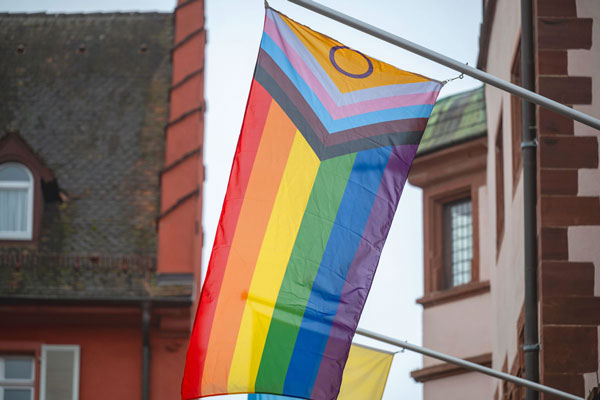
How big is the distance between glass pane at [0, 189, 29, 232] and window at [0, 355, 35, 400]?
2.47m

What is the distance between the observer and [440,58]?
36.0 ft

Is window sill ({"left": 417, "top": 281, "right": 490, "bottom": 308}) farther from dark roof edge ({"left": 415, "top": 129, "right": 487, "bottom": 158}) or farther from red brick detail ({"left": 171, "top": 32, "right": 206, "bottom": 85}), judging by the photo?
red brick detail ({"left": 171, "top": 32, "right": 206, "bottom": 85})

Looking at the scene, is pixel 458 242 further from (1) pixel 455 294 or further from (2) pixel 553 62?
(2) pixel 553 62

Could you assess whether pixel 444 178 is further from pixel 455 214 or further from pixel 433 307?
pixel 433 307

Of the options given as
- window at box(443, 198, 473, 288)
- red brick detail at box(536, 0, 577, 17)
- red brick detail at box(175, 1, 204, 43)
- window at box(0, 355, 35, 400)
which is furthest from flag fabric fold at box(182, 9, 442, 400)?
red brick detail at box(175, 1, 204, 43)

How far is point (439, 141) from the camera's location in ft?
88.6

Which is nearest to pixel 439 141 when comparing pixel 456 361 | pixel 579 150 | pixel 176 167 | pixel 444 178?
pixel 444 178

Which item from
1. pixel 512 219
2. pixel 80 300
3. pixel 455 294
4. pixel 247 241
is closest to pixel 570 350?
pixel 247 241

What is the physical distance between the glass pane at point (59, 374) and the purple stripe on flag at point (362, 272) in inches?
528

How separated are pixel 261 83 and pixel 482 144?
1452 cm

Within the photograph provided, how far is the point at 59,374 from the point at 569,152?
A: 39.9ft

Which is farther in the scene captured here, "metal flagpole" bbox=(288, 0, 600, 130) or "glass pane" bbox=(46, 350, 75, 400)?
"glass pane" bbox=(46, 350, 75, 400)

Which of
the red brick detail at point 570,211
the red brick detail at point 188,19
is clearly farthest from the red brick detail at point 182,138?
the red brick detail at point 570,211

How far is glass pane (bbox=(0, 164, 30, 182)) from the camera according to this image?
26062 millimetres
